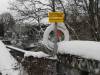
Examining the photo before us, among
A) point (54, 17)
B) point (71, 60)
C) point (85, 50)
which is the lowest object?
point (71, 60)

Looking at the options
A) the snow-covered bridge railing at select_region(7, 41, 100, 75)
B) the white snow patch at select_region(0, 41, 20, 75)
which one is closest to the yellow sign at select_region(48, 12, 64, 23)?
the snow-covered bridge railing at select_region(7, 41, 100, 75)

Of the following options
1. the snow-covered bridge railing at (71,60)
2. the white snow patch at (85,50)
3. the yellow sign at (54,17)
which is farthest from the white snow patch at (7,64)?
the white snow patch at (85,50)

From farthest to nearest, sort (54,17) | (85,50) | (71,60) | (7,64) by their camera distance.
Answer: (7,64) → (54,17) → (71,60) → (85,50)

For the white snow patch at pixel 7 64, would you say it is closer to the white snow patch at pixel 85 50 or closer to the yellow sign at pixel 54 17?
the yellow sign at pixel 54 17

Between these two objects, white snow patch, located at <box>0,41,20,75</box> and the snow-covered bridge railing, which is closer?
the snow-covered bridge railing

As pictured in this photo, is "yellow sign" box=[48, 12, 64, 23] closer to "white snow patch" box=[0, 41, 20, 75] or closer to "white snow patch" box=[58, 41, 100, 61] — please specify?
"white snow patch" box=[58, 41, 100, 61]

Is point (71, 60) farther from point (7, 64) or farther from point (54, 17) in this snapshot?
point (7, 64)

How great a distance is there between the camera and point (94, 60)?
3738 mm

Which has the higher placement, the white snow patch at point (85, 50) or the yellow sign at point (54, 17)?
the yellow sign at point (54, 17)

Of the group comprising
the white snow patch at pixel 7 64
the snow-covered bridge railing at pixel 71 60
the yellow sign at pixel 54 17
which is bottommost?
the white snow patch at pixel 7 64

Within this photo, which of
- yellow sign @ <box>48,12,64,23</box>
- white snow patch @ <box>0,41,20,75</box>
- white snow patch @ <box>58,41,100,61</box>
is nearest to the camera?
white snow patch @ <box>58,41,100,61</box>

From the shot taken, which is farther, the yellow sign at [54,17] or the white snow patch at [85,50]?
the yellow sign at [54,17]

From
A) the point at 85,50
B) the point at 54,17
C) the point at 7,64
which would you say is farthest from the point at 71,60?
the point at 7,64

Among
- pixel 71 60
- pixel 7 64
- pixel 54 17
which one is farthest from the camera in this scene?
pixel 7 64
